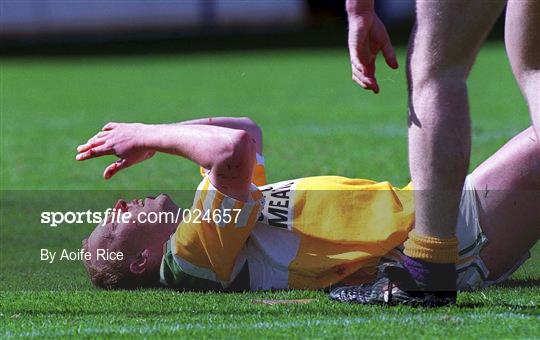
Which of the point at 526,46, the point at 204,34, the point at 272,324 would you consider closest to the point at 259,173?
the point at 272,324

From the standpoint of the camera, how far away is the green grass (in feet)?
12.2

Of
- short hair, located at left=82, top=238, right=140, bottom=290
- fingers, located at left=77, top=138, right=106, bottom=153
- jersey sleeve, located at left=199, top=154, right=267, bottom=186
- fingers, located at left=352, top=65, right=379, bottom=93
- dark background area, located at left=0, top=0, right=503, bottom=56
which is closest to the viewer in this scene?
fingers, located at left=352, top=65, right=379, bottom=93

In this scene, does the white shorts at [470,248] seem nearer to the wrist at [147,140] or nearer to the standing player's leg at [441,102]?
the standing player's leg at [441,102]

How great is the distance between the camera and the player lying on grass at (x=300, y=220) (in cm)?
421

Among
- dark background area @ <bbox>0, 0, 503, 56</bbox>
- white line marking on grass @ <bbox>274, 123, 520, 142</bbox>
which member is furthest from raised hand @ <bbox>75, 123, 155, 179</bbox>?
dark background area @ <bbox>0, 0, 503, 56</bbox>

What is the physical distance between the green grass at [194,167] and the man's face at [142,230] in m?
0.20

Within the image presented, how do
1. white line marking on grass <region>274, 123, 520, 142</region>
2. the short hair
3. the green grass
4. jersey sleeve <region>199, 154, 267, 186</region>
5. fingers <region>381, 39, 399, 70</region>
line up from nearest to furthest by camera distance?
1. the green grass
2. fingers <region>381, 39, 399, 70</region>
3. the short hair
4. jersey sleeve <region>199, 154, 267, 186</region>
5. white line marking on grass <region>274, 123, 520, 142</region>

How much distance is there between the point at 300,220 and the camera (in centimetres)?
436

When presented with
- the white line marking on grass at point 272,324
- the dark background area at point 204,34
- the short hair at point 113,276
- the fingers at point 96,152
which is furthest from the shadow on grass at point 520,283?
the dark background area at point 204,34

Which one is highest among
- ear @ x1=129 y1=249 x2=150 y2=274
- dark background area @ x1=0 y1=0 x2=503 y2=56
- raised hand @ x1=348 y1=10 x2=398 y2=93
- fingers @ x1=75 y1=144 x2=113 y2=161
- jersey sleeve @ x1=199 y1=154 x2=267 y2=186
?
raised hand @ x1=348 y1=10 x2=398 y2=93

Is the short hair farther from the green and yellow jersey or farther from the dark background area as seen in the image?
the dark background area

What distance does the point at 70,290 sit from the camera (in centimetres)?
446

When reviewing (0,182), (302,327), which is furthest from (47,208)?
(302,327)

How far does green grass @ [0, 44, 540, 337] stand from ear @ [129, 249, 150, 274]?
144 mm
